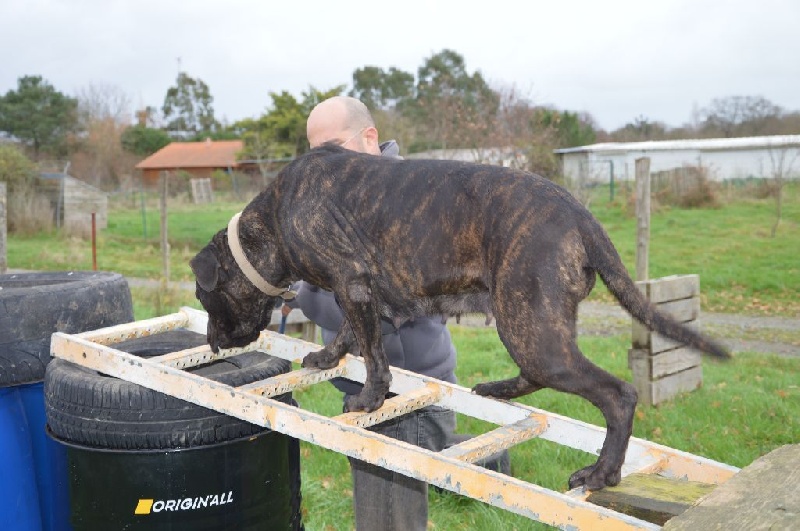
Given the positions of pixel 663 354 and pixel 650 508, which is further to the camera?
pixel 663 354

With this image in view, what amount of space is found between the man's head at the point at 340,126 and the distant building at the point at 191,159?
40.0m

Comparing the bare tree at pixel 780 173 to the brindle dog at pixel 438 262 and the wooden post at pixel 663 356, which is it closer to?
the wooden post at pixel 663 356

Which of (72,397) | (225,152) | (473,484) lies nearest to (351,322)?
(473,484)

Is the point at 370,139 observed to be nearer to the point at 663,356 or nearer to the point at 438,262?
the point at 438,262

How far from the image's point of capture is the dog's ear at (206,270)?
3309 mm

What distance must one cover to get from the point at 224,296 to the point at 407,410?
36.6 inches

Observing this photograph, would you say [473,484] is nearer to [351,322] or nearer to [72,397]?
[351,322]

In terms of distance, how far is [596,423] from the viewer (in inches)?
213

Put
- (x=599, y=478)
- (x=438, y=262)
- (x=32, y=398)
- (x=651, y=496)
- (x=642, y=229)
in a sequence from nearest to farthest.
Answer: (x=651, y=496)
(x=599, y=478)
(x=438, y=262)
(x=32, y=398)
(x=642, y=229)

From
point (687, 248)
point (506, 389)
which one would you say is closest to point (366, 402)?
point (506, 389)

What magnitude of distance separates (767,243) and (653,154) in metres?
15.7

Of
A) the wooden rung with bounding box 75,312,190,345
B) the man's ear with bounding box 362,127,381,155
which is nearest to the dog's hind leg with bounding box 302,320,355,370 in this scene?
the wooden rung with bounding box 75,312,190,345

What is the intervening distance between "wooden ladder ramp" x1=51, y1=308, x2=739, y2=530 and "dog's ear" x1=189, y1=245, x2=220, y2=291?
1.19 ft

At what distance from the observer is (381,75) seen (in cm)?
4734
